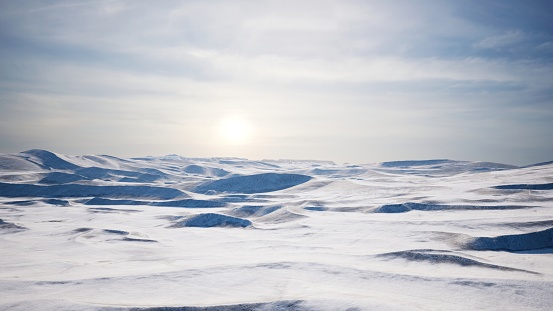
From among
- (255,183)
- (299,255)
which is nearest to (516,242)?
(299,255)

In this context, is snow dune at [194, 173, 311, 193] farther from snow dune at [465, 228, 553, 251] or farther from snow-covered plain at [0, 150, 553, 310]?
snow dune at [465, 228, 553, 251]

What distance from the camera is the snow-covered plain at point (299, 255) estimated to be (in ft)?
36.3

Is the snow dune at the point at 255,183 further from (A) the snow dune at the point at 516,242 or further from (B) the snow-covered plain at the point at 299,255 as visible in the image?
(A) the snow dune at the point at 516,242

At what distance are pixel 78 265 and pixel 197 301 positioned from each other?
880 cm

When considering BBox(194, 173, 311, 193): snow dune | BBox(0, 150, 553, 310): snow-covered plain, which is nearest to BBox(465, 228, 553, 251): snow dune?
BBox(0, 150, 553, 310): snow-covered plain

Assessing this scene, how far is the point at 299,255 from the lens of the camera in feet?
56.5

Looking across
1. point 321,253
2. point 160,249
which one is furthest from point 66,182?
point 321,253

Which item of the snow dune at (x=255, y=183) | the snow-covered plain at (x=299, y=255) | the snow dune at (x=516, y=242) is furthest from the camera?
the snow dune at (x=255, y=183)

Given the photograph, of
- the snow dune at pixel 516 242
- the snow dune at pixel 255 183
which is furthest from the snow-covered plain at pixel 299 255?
the snow dune at pixel 255 183

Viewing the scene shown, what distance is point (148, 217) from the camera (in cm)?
3641

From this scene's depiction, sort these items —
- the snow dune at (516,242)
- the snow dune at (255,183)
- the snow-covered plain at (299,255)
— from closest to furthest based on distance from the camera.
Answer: the snow-covered plain at (299,255) < the snow dune at (516,242) < the snow dune at (255,183)

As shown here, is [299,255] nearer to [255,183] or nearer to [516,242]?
[516,242]

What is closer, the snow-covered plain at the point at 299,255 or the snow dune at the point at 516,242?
the snow-covered plain at the point at 299,255

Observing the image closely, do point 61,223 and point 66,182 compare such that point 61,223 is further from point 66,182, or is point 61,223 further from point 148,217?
point 66,182
